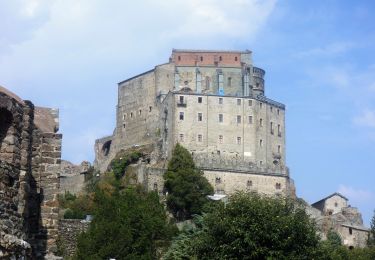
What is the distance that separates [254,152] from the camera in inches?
4710

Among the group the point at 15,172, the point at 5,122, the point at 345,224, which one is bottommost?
the point at 15,172

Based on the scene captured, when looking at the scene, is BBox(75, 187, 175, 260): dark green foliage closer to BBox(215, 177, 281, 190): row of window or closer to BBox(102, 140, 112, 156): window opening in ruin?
BBox(215, 177, 281, 190): row of window

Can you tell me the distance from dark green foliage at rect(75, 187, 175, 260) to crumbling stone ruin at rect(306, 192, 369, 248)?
57.4 meters

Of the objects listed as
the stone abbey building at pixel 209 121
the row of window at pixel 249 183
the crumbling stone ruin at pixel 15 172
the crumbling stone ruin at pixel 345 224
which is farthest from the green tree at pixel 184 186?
the crumbling stone ruin at pixel 15 172

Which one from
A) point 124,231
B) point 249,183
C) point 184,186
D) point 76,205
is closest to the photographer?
point 124,231

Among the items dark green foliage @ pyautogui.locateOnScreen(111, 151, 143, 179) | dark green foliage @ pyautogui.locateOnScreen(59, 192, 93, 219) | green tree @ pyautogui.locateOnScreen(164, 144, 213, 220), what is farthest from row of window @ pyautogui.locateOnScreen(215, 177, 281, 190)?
dark green foliage @ pyautogui.locateOnScreen(59, 192, 93, 219)

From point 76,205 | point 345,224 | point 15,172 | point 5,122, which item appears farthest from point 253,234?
point 345,224

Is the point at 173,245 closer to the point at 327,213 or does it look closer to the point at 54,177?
the point at 54,177

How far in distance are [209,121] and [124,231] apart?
84580 mm

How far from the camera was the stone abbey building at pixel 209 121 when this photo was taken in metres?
115

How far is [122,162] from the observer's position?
373 ft

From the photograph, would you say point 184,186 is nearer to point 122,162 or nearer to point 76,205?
point 76,205

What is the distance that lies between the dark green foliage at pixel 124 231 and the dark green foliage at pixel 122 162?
6813 centimetres

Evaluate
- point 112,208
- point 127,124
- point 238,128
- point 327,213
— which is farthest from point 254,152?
point 112,208
